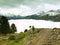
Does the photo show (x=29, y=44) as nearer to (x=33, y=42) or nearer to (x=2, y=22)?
(x=33, y=42)

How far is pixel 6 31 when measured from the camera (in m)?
92.1

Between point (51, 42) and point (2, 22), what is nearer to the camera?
point (51, 42)

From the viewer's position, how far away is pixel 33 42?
35.0m

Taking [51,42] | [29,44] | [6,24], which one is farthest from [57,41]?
[6,24]

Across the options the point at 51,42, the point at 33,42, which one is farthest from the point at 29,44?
the point at 51,42

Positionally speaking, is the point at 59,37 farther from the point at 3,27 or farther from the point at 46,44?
the point at 3,27

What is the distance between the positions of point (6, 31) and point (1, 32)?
9.90ft

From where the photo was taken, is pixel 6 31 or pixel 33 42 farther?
pixel 6 31

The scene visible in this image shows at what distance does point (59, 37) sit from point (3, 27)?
59.5m

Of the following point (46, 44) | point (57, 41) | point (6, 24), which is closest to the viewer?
point (46, 44)

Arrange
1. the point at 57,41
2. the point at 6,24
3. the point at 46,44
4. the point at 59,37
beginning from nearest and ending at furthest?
the point at 46,44, the point at 57,41, the point at 59,37, the point at 6,24

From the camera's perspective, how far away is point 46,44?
97.8 feet

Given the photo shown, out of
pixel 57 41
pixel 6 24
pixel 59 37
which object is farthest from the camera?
pixel 6 24

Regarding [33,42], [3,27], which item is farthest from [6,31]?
[33,42]
